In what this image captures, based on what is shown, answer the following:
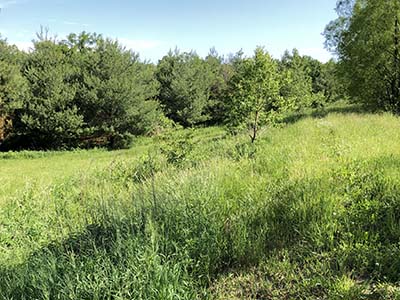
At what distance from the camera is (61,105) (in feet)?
83.6

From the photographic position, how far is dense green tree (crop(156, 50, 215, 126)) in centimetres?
3444

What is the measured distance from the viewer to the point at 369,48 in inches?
648

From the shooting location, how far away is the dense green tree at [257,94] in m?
10.8

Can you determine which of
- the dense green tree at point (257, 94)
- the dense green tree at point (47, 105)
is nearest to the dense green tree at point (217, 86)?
the dense green tree at point (47, 105)

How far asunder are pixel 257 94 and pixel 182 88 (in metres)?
24.2

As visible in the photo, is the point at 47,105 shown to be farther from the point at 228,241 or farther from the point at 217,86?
the point at 228,241

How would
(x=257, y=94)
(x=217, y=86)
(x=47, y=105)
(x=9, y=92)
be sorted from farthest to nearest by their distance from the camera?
1. (x=217, y=86)
2. (x=47, y=105)
3. (x=9, y=92)
4. (x=257, y=94)

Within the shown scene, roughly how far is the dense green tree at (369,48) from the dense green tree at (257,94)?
849 centimetres

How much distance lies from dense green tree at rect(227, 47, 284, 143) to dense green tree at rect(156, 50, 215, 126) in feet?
73.0

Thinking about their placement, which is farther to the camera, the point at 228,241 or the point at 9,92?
the point at 9,92

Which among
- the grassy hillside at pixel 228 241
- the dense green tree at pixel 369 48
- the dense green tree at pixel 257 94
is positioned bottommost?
the grassy hillside at pixel 228 241

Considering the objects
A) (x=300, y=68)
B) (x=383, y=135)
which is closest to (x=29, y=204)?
(x=383, y=135)

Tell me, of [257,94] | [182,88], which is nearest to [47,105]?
[182,88]

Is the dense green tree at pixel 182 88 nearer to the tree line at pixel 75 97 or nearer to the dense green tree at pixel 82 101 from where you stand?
the tree line at pixel 75 97
